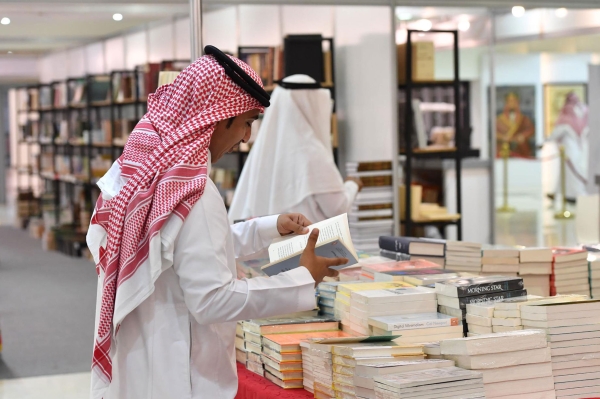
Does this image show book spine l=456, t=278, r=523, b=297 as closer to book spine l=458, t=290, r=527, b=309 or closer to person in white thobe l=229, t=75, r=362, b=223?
book spine l=458, t=290, r=527, b=309

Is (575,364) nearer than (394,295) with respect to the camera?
Yes

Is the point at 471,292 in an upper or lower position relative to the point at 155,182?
lower

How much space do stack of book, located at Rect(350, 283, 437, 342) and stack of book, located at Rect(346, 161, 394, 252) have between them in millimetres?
3460

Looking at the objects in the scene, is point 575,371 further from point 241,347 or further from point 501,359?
point 241,347

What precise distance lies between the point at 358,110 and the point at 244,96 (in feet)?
15.0

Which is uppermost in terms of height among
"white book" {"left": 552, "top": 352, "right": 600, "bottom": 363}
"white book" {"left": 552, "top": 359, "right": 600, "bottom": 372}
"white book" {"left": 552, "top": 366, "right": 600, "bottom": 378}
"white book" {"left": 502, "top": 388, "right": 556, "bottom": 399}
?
"white book" {"left": 552, "top": 352, "right": 600, "bottom": 363}

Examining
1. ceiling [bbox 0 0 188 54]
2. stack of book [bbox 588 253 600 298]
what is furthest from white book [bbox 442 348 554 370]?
ceiling [bbox 0 0 188 54]

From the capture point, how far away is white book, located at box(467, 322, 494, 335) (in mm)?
2531

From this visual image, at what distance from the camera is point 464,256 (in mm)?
3473

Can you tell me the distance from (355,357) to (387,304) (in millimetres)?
330

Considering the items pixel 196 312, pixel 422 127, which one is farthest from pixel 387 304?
pixel 422 127

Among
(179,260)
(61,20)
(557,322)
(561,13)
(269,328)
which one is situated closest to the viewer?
(179,260)

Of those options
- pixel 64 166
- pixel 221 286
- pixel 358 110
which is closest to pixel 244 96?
pixel 221 286

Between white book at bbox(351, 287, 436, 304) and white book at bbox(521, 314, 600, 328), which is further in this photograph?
white book at bbox(351, 287, 436, 304)
